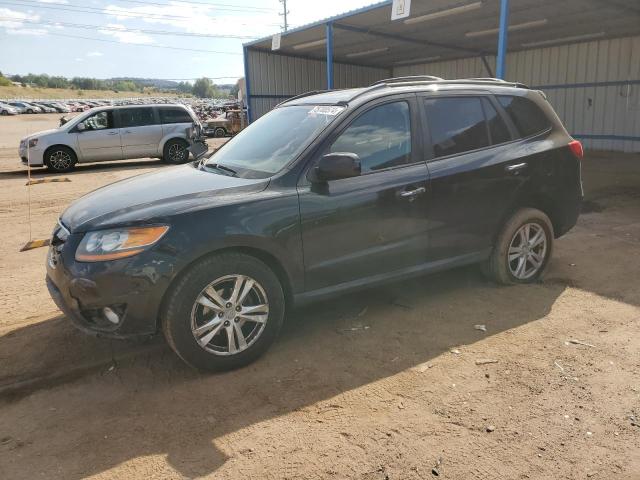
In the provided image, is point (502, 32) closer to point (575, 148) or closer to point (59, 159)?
point (575, 148)

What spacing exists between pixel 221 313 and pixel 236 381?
448 millimetres

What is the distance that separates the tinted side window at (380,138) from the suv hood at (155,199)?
74 cm

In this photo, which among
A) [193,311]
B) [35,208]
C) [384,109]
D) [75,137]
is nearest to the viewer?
[193,311]

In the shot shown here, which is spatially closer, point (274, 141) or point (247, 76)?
point (274, 141)

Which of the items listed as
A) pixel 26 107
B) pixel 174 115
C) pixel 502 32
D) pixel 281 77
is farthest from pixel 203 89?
pixel 502 32

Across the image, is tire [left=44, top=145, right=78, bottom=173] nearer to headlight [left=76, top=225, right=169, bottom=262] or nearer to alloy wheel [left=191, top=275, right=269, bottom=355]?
headlight [left=76, top=225, right=169, bottom=262]

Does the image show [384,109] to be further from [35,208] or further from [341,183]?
[35,208]

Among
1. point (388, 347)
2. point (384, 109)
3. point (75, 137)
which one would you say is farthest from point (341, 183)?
point (75, 137)

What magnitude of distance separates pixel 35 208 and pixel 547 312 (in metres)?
8.63

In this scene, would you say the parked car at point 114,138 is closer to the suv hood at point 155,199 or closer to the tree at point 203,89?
the suv hood at point 155,199

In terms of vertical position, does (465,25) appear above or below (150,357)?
above

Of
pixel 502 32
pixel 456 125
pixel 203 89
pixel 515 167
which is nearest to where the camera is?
pixel 456 125

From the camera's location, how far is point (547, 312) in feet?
13.8

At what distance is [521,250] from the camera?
15.4 ft
